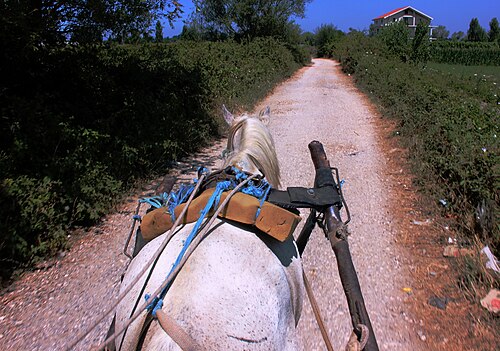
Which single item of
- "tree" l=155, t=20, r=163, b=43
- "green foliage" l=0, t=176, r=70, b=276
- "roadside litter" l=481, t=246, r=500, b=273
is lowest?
"roadside litter" l=481, t=246, r=500, b=273

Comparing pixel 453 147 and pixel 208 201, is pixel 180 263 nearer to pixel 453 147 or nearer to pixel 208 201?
pixel 208 201

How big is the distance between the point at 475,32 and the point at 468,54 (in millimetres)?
46158

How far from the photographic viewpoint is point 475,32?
89.9 meters

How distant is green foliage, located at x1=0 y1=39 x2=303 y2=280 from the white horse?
2735 mm

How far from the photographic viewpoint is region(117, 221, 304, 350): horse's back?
1.48 m

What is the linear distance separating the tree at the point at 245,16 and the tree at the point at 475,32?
78.4m

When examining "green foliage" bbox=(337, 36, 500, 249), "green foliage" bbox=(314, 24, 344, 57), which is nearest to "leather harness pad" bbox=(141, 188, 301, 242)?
"green foliage" bbox=(337, 36, 500, 249)

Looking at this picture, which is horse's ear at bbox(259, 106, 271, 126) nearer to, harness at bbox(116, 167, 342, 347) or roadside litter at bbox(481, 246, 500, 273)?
harness at bbox(116, 167, 342, 347)

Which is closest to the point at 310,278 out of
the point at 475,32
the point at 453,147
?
the point at 453,147

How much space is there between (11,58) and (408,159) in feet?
21.8

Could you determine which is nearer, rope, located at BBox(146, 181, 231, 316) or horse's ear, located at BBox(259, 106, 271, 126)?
rope, located at BBox(146, 181, 231, 316)

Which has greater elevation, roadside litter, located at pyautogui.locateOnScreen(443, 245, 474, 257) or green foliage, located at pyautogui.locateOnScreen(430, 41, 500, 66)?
roadside litter, located at pyautogui.locateOnScreen(443, 245, 474, 257)

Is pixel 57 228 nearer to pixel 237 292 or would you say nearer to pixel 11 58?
pixel 11 58

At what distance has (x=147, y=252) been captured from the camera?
1.84 metres
